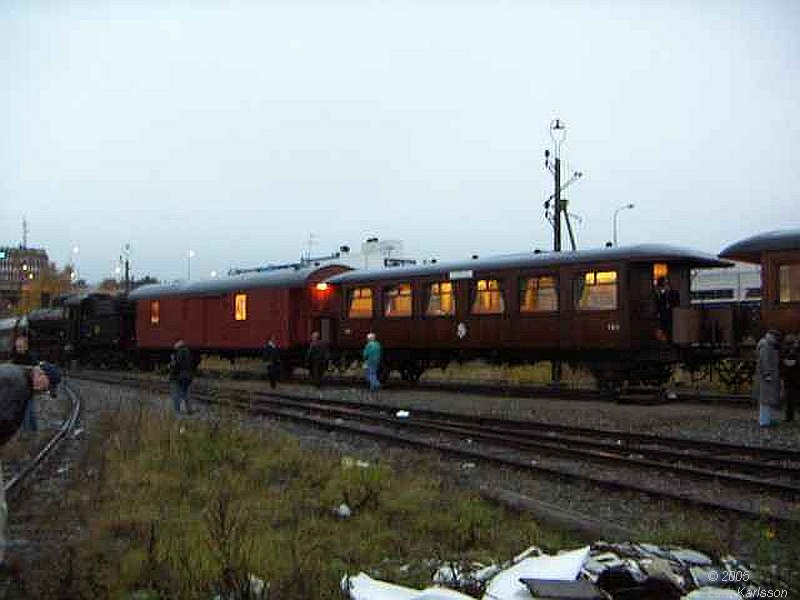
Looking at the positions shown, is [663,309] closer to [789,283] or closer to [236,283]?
[789,283]

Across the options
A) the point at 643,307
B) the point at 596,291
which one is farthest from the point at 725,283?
the point at 643,307

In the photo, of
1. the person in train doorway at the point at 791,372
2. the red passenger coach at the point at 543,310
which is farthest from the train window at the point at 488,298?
the person in train doorway at the point at 791,372

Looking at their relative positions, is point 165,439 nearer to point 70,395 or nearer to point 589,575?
point 589,575

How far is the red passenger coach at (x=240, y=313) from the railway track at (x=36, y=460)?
9122 millimetres

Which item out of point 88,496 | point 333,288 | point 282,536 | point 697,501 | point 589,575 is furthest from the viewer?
point 333,288

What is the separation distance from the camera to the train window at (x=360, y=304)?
24734 millimetres

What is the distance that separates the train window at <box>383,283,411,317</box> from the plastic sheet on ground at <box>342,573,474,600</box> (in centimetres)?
1797

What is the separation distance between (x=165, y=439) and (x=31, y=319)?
1427 inches

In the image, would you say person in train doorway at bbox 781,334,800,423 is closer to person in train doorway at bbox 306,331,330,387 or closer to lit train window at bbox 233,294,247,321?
person in train doorway at bbox 306,331,330,387

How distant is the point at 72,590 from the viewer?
5.32 m

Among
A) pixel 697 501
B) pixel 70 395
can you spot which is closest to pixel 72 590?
pixel 697 501

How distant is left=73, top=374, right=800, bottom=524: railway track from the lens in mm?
8594

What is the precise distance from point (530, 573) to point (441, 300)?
1733 centimetres

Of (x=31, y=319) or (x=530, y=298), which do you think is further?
(x=31, y=319)
